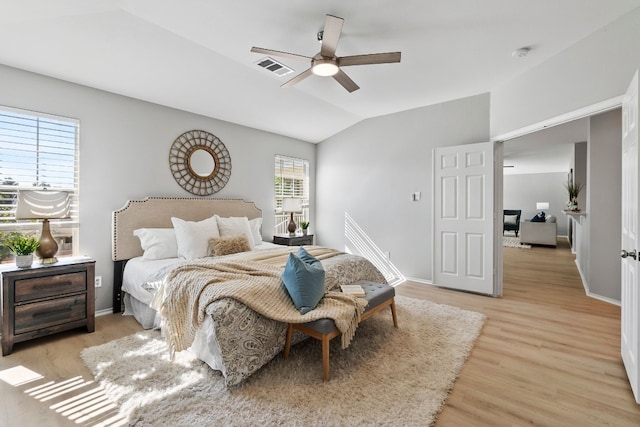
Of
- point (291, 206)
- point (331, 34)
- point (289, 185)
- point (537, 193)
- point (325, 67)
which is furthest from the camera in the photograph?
Answer: point (537, 193)

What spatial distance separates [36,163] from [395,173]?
15.3 ft

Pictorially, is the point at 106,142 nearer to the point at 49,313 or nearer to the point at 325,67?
the point at 49,313

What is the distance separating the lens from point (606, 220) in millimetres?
4023

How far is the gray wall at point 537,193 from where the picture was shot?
10391mm

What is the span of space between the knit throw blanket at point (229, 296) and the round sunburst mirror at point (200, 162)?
75.2 inches

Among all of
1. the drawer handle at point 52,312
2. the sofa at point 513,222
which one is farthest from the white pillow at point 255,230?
the sofa at point 513,222

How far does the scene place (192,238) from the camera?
3.51m

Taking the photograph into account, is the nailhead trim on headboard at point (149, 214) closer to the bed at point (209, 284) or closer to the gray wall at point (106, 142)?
the bed at point (209, 284)

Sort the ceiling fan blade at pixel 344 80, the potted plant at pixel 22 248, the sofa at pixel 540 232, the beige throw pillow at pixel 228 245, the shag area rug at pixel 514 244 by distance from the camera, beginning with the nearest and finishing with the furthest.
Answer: the potted plant at pixel 22 248 < the ceiling fan blade at pixel 344 80 < the beige throw pillow at pixel 228 245 < the sofa at pixel 540 232 < the shag area rug at pixel 514 244

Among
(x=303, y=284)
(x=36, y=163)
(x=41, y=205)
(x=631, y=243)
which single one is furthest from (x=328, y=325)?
(x=36, y=163)

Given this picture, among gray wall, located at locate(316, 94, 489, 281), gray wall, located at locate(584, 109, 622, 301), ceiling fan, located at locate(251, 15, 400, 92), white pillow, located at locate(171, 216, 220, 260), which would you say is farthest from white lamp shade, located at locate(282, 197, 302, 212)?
gray wall, located at locate(584, 109, 622, 301)

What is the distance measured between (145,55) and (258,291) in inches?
102

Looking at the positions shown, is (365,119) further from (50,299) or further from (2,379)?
(2,379)

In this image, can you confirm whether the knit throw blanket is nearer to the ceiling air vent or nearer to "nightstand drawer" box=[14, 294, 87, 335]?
"nightstand drawer" box=[14, 294, 87, 335]
